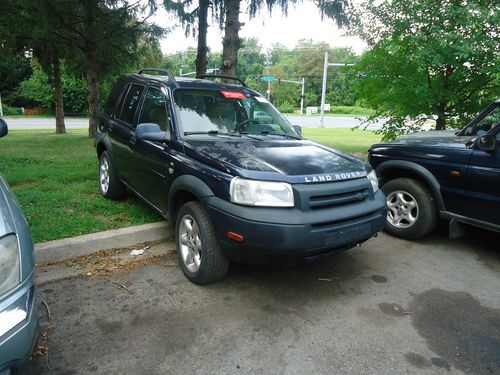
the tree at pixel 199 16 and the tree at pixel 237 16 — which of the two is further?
the tree at pixel 199 16

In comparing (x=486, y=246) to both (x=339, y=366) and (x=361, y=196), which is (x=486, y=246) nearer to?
(x=361, y=196)

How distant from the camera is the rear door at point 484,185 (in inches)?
151

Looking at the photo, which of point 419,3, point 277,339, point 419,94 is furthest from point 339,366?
point 419,3

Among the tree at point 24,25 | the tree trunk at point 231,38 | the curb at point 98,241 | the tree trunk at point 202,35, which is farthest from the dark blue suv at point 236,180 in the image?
the tree at point 24,25

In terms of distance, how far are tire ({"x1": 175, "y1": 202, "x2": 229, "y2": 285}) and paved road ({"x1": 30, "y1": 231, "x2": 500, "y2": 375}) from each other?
0.52ft

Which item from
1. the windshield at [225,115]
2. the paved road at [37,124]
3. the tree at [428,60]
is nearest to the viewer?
the windshield at [225,115]

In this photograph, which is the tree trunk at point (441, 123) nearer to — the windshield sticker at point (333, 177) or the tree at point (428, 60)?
the tree at point (428, 60)

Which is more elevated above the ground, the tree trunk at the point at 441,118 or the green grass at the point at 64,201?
the tree trunk at the point at 441,118

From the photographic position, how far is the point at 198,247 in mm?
3383

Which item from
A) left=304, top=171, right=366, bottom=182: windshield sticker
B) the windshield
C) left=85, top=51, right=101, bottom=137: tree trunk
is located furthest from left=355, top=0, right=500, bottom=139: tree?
left=85, top=51, right=101, bottom=137: tree trunk

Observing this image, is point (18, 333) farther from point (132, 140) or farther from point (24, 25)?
point (24, 25)

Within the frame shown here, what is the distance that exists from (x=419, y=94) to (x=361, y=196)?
4.41 m

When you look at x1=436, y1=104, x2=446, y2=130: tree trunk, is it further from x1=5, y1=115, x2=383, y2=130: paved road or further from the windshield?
x1=5, y1=115, x2=383, y2=130: paved road

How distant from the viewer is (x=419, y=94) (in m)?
6.88
